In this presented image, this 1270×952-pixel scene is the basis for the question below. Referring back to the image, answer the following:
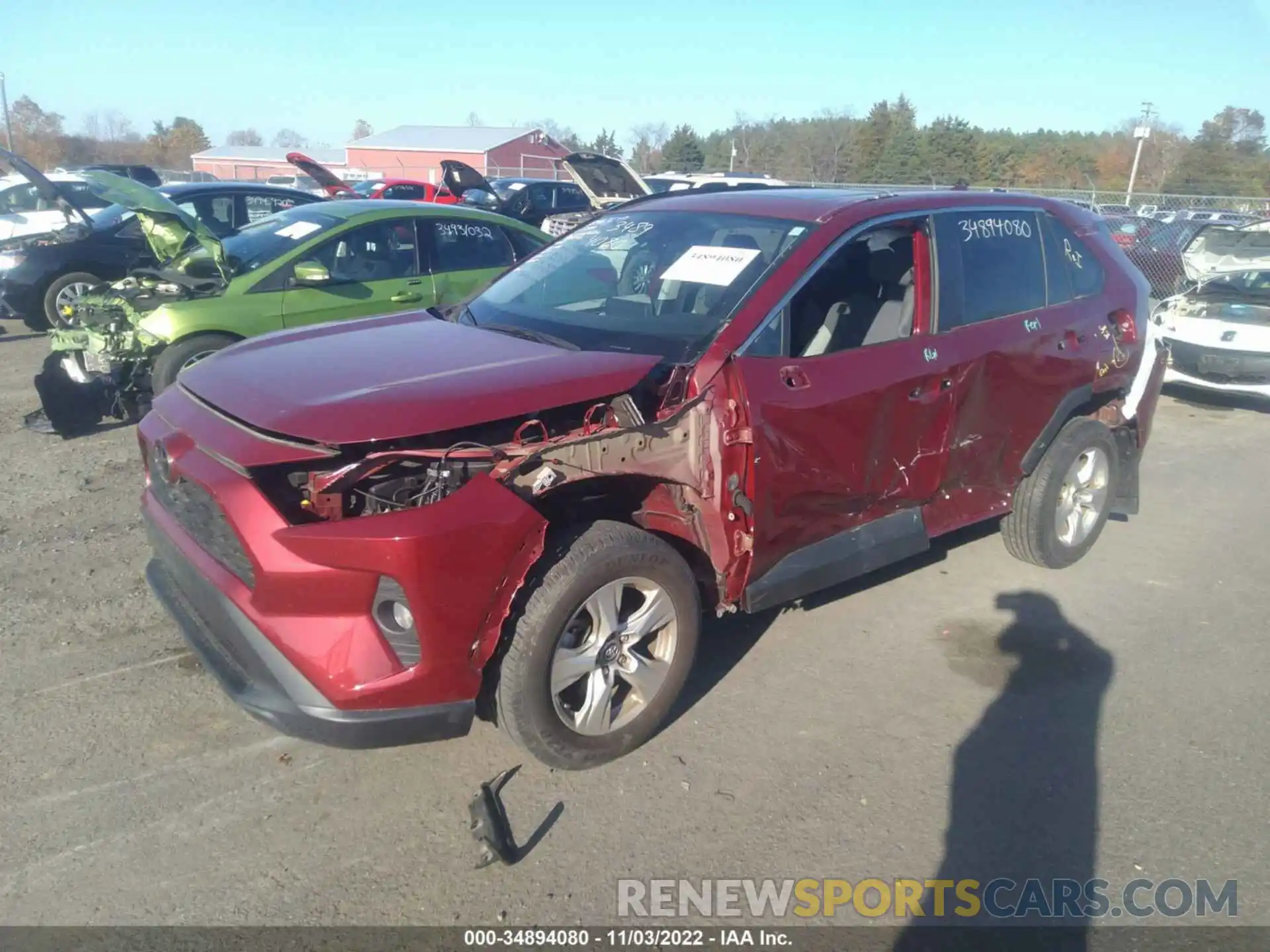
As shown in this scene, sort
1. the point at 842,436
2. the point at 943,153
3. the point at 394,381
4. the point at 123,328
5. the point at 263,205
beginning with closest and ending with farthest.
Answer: the point at 394,381 → the point at 842,436 → the point at 123,328 → the point at 263,205 → the point at 943,153

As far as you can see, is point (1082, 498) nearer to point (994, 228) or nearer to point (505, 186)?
point (994, 228)

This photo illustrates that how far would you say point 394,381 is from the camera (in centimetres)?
305

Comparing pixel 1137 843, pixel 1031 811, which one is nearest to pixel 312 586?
pixel 1031 811

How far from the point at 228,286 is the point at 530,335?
4066 mm

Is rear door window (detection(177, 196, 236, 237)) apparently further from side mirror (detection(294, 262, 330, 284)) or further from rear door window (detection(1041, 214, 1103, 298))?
rear door window (detection(1041, 214, 1103, 298))

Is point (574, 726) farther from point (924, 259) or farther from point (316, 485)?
point (924, 259)

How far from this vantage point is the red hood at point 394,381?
279 centimetres

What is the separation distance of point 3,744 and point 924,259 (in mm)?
4032

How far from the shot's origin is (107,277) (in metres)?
10.5

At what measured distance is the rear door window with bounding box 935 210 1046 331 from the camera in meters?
4.22

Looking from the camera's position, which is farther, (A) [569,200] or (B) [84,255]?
(A) [569,200]

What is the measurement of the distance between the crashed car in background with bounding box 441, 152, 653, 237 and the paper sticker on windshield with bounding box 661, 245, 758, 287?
1076mm

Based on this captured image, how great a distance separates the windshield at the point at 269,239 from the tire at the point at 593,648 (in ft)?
16.6

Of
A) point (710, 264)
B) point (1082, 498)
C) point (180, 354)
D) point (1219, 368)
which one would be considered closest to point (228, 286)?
point (180, 354)
